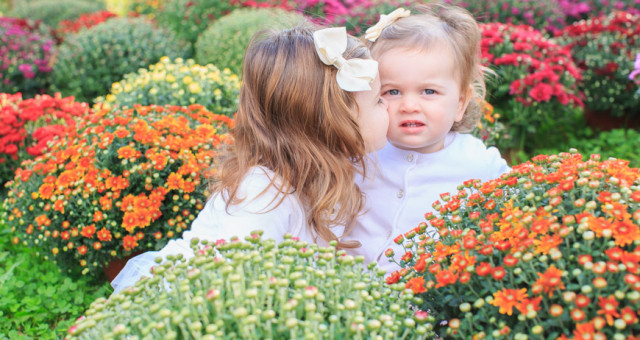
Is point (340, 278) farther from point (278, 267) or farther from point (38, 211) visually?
point (38, 211)

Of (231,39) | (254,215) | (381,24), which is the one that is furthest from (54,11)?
(254,215)

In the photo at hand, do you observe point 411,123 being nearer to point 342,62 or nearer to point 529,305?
point 342,62

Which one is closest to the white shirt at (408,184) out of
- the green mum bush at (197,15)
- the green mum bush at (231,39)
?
the green mum bush at (231,39)

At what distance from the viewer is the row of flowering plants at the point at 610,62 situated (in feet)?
16.1

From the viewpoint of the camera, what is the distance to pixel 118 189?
2.72 meters

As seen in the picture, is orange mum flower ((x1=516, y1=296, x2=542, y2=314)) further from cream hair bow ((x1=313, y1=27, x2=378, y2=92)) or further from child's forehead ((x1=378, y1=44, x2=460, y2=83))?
child's forehead ((x1=378, y1=44, x2=460, y2=83))

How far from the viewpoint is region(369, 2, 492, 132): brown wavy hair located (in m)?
2.37

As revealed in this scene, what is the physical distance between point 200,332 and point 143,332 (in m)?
0.13

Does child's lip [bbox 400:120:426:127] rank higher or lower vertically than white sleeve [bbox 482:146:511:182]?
higher

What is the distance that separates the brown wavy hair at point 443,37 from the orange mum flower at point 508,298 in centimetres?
126

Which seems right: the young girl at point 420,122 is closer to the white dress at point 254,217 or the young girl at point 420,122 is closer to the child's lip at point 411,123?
the child's lip at point 411,123

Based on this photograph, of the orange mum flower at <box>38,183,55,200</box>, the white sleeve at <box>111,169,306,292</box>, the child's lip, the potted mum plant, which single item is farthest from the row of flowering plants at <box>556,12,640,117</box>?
the orange mum flower at <box>38,183,55,200</box>

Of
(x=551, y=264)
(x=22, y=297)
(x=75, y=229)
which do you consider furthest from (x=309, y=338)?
(x=22, y=297)

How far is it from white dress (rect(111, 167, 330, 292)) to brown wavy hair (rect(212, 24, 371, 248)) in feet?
0.10
